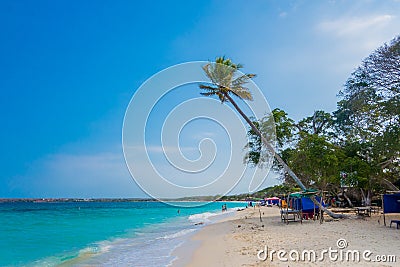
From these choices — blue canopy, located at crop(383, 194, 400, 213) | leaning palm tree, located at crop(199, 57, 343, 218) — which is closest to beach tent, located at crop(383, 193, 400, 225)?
blue canopy, located at crop(383, 194, 400, 213)

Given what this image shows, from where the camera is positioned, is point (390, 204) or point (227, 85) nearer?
point (390, 204)

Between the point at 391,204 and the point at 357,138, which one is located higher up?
the point at 357,138

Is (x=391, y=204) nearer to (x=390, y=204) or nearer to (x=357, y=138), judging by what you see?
(x=390, y=204)

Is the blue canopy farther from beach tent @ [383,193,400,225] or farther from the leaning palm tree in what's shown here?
the leaning palm tree

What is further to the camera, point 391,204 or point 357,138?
point 357,138

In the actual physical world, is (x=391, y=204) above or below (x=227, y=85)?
below

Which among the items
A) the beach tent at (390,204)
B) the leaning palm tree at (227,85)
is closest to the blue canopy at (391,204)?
the beach tent at (390,204)

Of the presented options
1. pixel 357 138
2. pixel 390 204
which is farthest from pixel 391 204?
pixel 357 138

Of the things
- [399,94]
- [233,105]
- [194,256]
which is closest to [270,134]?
[233,105]

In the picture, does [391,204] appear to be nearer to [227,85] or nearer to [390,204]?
[390,204]

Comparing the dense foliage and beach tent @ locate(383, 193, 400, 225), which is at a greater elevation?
the dense foliage

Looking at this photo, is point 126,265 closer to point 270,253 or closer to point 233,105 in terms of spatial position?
point 270,253

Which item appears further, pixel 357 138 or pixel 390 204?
pixel 357 138

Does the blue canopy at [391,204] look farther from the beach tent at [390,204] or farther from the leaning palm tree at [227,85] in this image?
the leaning palm tree at [227,85]
